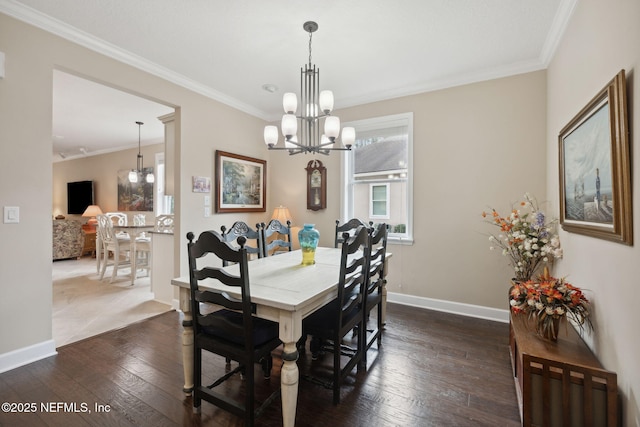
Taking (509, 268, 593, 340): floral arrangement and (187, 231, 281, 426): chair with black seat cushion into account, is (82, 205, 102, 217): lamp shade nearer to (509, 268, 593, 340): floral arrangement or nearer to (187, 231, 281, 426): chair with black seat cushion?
(187, 231, 281, 426): chair with black seat cushion

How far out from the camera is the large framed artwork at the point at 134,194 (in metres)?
6.41

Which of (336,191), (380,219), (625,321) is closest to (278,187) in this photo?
(336,191)

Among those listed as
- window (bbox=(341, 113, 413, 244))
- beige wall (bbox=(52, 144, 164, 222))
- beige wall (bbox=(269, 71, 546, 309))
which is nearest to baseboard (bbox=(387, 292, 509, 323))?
beige wall (bbox=(269, 71, 546, 309))

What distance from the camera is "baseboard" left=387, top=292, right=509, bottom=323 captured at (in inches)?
118

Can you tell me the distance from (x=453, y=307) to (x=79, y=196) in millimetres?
9332

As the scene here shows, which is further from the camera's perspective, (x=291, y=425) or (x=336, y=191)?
(x=336, y=191)

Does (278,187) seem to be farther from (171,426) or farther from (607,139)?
(607,139)

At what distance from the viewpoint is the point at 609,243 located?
4.65 feet

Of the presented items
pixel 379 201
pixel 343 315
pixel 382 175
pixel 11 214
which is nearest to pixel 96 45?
pixel 11 214

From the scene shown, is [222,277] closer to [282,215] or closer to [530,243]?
[530,243]

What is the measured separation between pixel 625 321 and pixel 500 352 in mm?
1316

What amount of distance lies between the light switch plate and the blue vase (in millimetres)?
2134

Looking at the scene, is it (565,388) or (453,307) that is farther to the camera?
(453,307)

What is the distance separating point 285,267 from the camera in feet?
7.14
